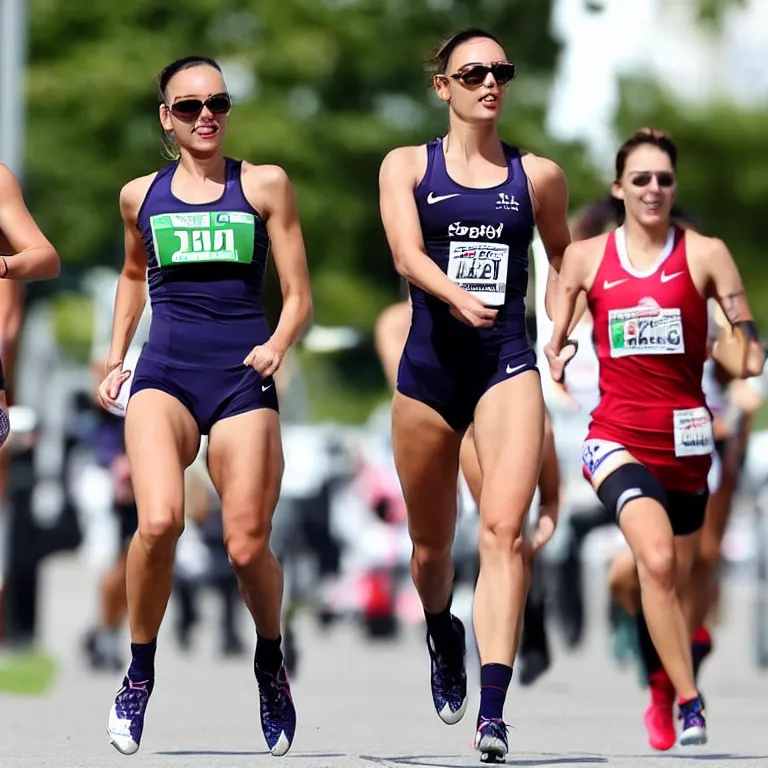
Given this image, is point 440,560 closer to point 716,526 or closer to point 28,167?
point 716,526

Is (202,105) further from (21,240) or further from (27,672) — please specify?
(27,672)

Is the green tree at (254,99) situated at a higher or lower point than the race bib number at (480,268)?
higher

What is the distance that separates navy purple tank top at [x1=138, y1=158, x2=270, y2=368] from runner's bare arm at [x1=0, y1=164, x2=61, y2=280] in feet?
1.23

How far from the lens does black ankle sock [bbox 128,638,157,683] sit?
902 cm

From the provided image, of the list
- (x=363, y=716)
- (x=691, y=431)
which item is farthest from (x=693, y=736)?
(x=363, y=716)

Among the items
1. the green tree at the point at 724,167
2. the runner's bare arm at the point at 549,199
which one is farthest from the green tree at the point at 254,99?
the green tree at the point at 724,167

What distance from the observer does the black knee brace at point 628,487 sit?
9.88 metres

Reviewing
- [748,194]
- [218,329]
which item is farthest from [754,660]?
[748,194]

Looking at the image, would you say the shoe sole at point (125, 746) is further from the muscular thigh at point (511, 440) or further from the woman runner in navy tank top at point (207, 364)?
the muscular thigh at point (511, 440)

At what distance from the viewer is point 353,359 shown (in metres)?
25.9

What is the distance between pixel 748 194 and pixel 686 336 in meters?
Result: 55.2

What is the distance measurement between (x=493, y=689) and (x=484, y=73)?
2155mm

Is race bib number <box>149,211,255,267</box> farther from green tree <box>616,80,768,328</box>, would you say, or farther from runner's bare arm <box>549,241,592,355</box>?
green tree <box>616,80,768,328</box>

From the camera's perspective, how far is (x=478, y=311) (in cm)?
872
